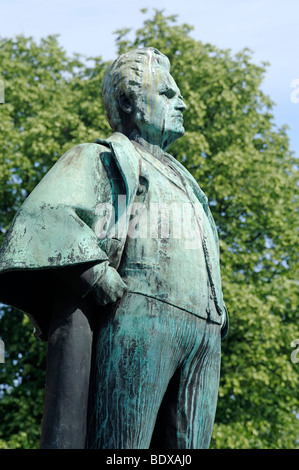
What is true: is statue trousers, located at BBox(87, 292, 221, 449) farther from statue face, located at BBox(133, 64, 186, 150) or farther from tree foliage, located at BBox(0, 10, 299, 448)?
tree foliage, located at BBox(0, 10, 299, 448)

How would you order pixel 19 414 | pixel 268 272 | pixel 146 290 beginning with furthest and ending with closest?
1. pixel 268 272
2. pixel 19 414
3. pixel 146 290

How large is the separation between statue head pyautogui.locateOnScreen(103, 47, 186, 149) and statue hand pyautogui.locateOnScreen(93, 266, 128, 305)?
96cm

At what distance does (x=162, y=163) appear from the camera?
4.80 m

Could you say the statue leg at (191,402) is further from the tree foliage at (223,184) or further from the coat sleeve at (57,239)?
the tree foliage at (223,184)

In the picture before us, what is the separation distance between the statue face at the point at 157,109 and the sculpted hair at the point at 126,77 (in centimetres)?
3

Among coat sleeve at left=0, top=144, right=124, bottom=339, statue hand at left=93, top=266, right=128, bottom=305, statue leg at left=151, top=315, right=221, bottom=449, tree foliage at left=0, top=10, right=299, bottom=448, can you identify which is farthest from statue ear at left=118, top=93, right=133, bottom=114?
tree foliage at left=0, top=10, right=299, bottom=448

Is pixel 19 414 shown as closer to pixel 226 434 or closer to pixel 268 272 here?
pixel 226 434

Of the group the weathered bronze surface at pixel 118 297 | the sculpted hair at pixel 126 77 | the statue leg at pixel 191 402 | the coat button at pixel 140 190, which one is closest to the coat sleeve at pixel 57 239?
the weathered bronze surface at pixel 118 297

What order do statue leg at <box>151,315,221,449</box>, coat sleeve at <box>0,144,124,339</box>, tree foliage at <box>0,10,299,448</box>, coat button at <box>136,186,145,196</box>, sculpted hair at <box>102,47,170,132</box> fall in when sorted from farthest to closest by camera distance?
tree foliage at <box>0,10,299,448</box> < sculpted hair at <box>102,47,170,132</box> < coat button at <box>136,186,145,196</box> < statue leg at <box>151,315,221,449</box> < coat sleeve at <box>0,144,124,339</box>

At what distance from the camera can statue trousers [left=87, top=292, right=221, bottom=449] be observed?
13.6 ft

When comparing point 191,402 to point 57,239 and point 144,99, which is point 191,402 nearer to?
point 57,239

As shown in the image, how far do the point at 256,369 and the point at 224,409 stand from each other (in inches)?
35.7

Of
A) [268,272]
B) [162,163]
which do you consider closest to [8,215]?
[268,272]

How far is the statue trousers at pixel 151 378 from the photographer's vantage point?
4156mm
